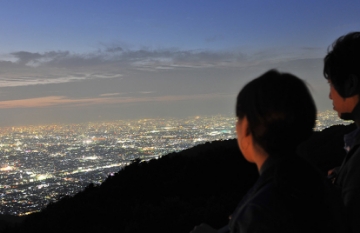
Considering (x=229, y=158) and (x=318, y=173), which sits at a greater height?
(x=318, y=173)

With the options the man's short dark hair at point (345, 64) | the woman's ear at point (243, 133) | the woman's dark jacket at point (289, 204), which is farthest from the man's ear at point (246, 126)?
the man's short dark hair at point (345, 64)

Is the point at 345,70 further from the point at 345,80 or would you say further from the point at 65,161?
the point at 65,161

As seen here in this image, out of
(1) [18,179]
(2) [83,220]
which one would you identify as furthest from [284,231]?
(1) [18,179]

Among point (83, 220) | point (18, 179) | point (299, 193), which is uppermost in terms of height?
point (299, 193)

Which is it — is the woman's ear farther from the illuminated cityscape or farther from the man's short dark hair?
the illuminated cityscape

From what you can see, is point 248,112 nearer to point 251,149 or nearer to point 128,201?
point 251,149

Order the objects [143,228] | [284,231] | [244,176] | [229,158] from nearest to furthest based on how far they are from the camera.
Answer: [284,231]
[143,228]
[244,176]
[229,158]

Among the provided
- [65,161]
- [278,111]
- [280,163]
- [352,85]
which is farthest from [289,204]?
[65,161]
